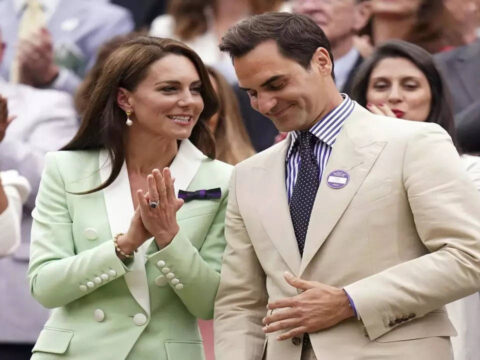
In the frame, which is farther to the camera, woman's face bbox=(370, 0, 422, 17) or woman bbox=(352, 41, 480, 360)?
woman's face bbox=(370, 0, 422, 17)

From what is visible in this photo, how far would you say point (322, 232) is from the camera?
12.2ft

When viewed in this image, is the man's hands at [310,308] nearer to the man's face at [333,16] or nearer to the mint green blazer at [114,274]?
the mint green blazer at [114,274]

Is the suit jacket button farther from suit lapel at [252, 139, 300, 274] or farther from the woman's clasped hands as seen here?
the woman's clasped hands

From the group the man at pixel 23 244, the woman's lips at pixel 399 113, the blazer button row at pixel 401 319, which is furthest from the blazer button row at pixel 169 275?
the man at pixel 23 244

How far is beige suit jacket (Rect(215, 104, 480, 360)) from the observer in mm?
3586

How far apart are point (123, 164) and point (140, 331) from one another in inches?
26.5

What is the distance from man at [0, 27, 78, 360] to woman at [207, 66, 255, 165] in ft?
3.63

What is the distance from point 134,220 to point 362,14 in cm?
328

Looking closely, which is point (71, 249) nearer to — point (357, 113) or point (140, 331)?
point (140, 331)

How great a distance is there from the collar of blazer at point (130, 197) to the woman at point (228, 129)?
119 centimetres

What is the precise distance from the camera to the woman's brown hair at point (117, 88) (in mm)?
4484

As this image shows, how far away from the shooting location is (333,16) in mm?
6715

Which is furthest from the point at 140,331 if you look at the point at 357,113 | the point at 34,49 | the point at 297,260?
the point at 34,49

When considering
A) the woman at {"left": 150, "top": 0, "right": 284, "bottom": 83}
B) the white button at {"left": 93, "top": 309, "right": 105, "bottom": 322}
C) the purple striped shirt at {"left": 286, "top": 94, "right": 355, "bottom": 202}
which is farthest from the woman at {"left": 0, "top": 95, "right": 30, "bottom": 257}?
the woman at {"left": 150, "top": 0, "right": 284, "bottom": 83}
